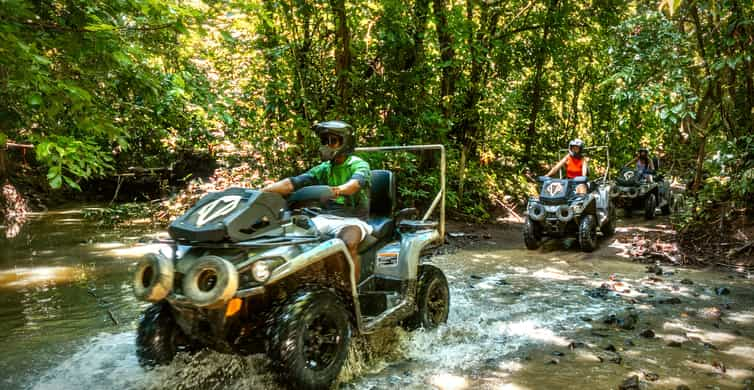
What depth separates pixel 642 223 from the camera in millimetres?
12273

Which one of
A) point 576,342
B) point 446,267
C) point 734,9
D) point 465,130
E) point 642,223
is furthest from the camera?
point 465,130

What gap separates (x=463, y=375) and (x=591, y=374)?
0.91 meters

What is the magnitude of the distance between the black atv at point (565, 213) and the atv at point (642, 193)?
3.52 metres

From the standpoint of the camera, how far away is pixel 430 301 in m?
5.01

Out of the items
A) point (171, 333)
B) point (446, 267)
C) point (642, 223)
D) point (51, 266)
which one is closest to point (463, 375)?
point (171, 333)

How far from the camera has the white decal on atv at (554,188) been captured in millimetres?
9383

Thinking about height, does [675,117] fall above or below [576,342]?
above

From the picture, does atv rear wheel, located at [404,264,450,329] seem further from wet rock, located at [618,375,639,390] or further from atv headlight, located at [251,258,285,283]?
atv headlight, located at [251,258,285,283]

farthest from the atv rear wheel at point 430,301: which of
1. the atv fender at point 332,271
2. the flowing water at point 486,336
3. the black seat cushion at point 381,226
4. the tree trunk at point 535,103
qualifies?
the tree trunk at point 535,103

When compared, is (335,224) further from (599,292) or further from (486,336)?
(599,292)

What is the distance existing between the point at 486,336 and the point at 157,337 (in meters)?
2.71

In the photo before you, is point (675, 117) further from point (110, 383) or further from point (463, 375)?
point (110, 383)

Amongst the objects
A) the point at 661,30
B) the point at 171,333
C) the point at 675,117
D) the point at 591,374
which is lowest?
the point at 591,374

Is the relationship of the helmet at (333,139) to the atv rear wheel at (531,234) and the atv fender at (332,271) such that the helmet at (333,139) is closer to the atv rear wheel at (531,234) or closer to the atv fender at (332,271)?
the atv fender at (332,271)
